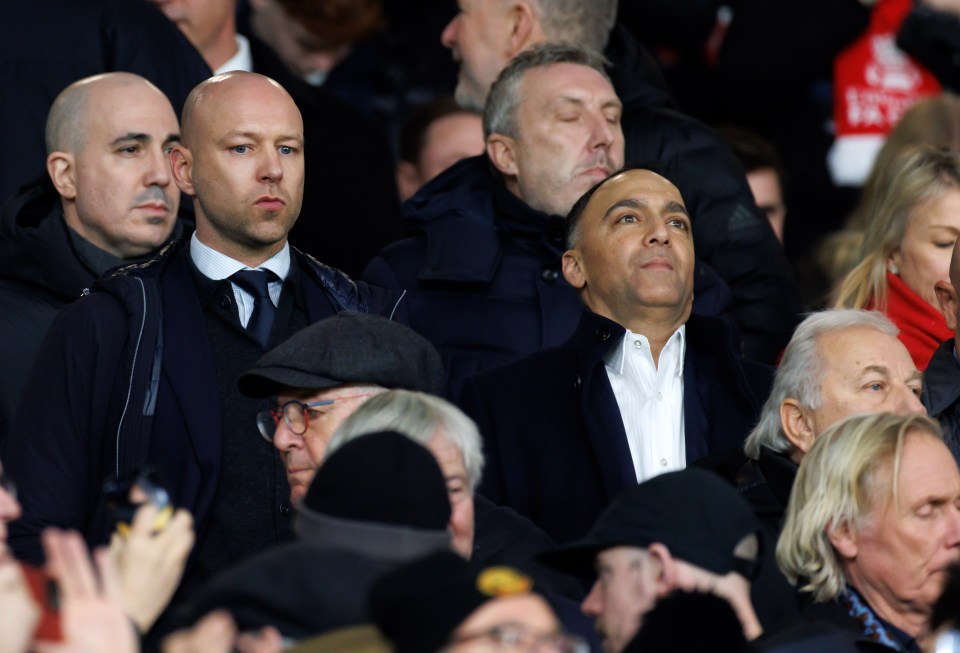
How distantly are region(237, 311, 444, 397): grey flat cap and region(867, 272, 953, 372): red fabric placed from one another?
6.56ft

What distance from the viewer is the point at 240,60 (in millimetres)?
Answer: 8195

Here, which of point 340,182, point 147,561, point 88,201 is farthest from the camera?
point 340,182

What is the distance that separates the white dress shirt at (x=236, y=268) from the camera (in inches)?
243

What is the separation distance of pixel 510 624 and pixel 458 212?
144 inches

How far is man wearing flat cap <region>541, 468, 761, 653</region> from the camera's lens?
4.59 m

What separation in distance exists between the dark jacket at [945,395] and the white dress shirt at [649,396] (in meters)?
0.78

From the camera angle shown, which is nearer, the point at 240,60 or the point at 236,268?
the point at 236,268

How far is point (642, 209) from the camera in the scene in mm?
6641

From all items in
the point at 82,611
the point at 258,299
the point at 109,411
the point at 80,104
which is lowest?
the point at 109,411

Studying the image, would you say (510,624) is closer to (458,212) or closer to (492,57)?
(458,212)

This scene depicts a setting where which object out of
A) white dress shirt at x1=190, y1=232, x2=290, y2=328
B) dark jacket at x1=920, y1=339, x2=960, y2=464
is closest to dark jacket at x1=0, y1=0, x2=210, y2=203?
white dress shirt at x1=190, y1=232, x2=290, y2=328

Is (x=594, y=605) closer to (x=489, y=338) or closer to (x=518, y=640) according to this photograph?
(x=518, y=640)

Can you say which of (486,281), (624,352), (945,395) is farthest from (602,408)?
(945,395)

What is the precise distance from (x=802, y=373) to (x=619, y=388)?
626 mm
